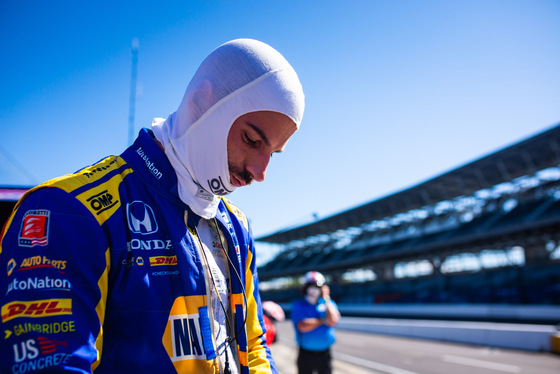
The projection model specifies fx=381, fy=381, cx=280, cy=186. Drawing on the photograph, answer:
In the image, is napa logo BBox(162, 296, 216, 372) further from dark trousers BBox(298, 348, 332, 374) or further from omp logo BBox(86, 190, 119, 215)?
dark trousers BBox(298, 348, 332, 374)

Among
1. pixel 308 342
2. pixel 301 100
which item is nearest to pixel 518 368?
pixel 308 342

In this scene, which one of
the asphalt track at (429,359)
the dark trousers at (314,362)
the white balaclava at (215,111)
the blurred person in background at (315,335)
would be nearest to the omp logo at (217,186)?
the white balaclava at (215,111)

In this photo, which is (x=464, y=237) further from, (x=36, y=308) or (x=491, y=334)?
(x=36, y=308)

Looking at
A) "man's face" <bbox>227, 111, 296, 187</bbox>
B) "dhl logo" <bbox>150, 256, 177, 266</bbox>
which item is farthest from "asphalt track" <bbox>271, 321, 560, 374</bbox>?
"dhl logo" <bbox>150, 256, 177, 266</bbox>

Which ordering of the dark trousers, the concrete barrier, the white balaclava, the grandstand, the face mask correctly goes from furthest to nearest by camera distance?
the grandstand → the concrete barrier → the face mask → the dark trousers → the white balaclava

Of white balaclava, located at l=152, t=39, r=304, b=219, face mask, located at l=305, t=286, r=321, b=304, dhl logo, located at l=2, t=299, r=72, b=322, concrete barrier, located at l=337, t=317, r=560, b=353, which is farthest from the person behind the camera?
concrete barrier, located at l=337, t=317, r=560, b=353

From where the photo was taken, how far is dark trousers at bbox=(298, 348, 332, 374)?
5.86 m

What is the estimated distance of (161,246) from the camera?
1045 millimetres

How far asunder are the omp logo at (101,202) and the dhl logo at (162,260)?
0.18m

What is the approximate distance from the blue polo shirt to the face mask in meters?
0.07

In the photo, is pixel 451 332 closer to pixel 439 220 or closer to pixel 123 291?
pixel 123 291

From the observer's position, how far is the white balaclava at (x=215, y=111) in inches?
47.8

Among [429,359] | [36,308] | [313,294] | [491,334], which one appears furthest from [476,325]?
[36,308]

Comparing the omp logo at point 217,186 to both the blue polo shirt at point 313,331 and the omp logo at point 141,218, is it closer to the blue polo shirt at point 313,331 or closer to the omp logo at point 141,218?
the omp logo at point 141,218
